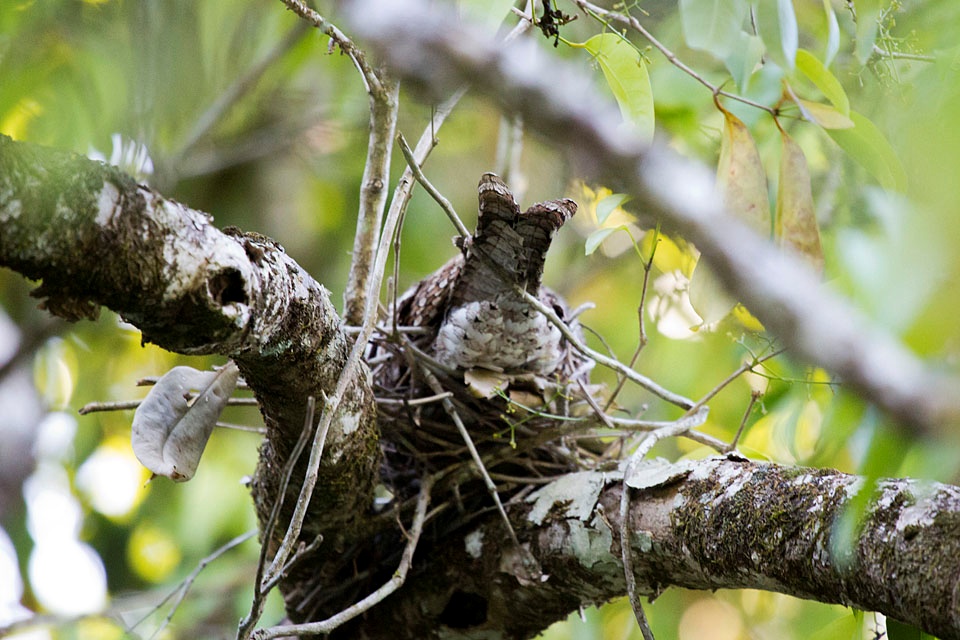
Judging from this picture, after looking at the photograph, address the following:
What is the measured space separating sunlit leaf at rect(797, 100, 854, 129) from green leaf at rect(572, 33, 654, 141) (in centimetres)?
24

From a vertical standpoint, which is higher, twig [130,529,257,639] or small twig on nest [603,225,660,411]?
small twig on nest [603,225,660,411]

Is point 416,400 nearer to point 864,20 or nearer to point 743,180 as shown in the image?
point 743,180

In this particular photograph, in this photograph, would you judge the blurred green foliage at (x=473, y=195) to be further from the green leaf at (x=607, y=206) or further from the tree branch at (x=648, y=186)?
the green leaf at (x=607, y=206)

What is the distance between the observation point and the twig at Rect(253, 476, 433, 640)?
1053mm

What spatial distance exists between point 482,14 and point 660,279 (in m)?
1.38

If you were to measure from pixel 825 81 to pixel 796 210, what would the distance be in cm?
21

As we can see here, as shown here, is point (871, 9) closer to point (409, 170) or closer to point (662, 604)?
point (409, 170)

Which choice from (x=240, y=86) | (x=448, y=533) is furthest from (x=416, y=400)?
(x=240, y=86)

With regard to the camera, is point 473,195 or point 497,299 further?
point 473,195

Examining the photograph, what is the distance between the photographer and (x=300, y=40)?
272 cm

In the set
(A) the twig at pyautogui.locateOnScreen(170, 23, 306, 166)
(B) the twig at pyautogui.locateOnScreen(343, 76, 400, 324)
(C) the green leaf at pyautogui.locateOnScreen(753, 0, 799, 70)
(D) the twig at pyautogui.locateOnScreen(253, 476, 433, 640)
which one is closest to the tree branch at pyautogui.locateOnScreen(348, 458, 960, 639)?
(D) the twig at pyautogui.locateOnScreen(253, 476, 433, 640)

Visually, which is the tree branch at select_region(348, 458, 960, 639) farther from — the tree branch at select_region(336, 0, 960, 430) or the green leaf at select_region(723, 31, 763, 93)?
the green leaf at select_region(723, 31, 763, 93)

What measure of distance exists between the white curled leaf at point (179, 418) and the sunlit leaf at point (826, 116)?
39.7 inches

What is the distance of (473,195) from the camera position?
389 centimetres
